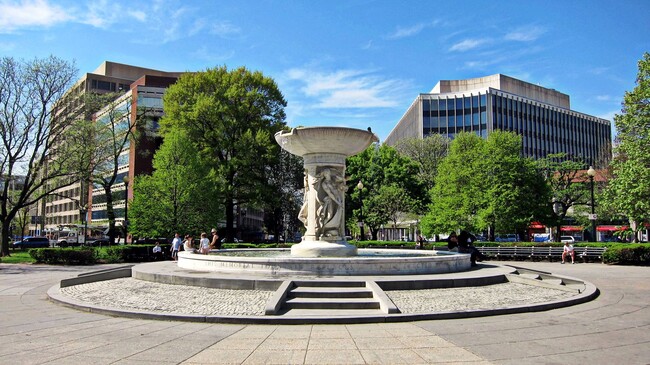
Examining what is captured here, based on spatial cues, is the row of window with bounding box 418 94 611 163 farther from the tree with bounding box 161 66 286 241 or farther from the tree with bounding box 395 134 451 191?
the tree with bounding box 161 66 286 241

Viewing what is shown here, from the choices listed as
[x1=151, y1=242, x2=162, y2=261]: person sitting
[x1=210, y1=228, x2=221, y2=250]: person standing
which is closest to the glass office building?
[x1=151, y1=242, x2=162, y2=261]: person sitting

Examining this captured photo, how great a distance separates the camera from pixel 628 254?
23.6m

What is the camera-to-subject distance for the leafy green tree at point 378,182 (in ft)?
141

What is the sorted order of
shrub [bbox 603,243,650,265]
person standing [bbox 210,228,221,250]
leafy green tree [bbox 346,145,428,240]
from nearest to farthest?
person standing [bbox 210,228,221,250], shrub [bbox 603,243,650,265], leafy green tree [bbox 346,145,428,240]

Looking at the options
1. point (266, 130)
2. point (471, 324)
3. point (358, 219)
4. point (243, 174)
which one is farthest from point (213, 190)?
point (471, 324)

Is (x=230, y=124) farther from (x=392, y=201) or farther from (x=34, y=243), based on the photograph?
(x=34, y=243)

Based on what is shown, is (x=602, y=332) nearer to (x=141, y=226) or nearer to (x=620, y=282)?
(x=620, y=282)

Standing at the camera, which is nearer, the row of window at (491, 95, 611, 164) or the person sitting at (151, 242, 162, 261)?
the person sitting at (151, 242, 162, 261)

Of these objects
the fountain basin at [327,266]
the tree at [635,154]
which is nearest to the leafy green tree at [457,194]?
the tree at [635,154]

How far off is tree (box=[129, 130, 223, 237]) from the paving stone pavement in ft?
81.4

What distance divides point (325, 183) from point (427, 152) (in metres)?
39.7

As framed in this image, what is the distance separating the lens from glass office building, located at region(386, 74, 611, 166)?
79250mm

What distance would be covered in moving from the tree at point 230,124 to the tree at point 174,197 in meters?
2.58

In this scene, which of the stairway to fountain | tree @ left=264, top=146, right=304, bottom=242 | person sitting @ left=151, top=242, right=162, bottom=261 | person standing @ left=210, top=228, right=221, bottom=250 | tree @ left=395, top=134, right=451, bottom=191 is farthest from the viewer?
tree @ left=395, top=134, right=451, bottom=191
